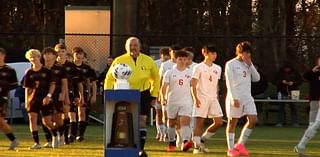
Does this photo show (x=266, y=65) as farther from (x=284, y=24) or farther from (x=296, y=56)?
(x=284, y=24)

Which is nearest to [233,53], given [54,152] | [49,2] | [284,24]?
[284,24]

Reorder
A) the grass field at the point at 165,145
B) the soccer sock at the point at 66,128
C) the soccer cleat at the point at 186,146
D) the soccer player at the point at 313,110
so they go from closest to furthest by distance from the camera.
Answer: the soccer player at the point at 313,110
the grass field at the point at 165,145
the soccer cleat at the point at 186,146
the soccer sock at the point at 66,128

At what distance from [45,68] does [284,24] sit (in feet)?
66.8

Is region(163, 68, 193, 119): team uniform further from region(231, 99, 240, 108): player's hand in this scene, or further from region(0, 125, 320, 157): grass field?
region(231, 99, 240, 108): player's hand

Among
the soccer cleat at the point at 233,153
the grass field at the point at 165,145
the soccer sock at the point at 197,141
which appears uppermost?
the soccer sock at the point at 197,141

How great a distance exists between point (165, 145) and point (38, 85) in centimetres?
307

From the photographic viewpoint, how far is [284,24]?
3766 centimetres

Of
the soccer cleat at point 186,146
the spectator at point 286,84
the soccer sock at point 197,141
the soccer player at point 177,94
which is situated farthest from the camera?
the spectator at point 286,84

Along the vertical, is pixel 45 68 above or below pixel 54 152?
above

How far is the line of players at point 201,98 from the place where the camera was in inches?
680

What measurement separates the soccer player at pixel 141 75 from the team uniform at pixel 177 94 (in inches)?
102

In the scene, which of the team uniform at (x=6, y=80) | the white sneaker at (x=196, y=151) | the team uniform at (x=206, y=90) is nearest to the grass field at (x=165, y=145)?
the white sneaker at (x=196, y=151)

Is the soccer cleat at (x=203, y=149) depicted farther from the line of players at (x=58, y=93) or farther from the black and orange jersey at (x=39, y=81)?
the black and orange jersey at (x=39, y=81)

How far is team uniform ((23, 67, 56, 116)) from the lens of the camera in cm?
1834
